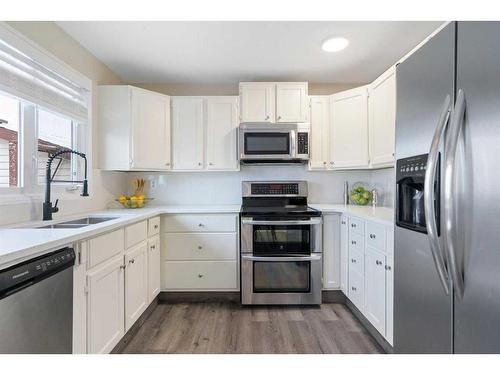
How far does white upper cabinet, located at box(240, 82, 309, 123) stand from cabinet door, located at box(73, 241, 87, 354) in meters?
1.96

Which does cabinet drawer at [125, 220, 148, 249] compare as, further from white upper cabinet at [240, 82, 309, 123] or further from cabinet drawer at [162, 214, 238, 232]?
white upper cabinet at [240, 82, 309, 123]

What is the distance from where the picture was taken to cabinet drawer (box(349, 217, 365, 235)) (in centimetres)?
201

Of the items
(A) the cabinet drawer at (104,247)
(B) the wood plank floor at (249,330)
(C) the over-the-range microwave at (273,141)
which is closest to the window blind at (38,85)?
(A) the cabinet drawer at (104,247)

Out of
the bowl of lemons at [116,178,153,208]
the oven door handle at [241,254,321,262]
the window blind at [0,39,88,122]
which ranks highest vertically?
the window blind at [0,39,88,122]

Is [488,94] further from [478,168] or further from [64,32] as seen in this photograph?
[64,32]

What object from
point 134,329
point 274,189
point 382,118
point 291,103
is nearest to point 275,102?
point 291,103

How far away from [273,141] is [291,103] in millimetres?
480

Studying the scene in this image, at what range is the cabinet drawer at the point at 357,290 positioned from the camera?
2.02m

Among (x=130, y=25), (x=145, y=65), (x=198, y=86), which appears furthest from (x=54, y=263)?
(x=198, y=86)

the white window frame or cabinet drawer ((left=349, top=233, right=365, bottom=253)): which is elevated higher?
the white window frame

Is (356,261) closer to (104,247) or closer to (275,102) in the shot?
(275,102)

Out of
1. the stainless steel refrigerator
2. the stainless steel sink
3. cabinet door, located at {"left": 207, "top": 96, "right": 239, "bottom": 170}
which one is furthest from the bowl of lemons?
the stainless steel refrigerator
